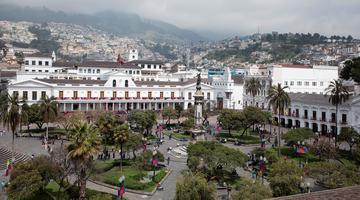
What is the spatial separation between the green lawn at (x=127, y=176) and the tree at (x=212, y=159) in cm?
401

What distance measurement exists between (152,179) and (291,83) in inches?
2375

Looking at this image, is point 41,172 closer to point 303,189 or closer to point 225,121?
point 303,189

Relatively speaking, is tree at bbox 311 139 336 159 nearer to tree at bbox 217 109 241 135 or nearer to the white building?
tree at bbox 217 109 241 135

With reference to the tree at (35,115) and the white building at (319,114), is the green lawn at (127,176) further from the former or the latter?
the white building at (319,114)

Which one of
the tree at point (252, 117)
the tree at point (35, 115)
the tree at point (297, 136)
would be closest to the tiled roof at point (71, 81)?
the tree at point (35, 115)

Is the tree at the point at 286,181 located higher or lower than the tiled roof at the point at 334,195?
lower

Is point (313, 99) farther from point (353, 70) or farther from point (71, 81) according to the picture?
point (71, 81)

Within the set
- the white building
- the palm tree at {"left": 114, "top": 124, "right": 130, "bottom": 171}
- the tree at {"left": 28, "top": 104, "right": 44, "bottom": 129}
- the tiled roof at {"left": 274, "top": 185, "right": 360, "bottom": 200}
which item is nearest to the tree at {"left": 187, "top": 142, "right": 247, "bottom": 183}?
the palm tree at {"left": 114, "top": 124, "right": 130, "bottom": 171}

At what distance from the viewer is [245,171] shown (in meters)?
39.2

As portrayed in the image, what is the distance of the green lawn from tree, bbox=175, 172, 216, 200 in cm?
830

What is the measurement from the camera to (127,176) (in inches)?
1394

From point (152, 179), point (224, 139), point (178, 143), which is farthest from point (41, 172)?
point (224, 139)

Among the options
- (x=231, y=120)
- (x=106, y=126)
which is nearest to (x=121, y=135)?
(x=106, y=126)

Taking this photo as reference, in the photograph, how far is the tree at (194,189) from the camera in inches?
936
